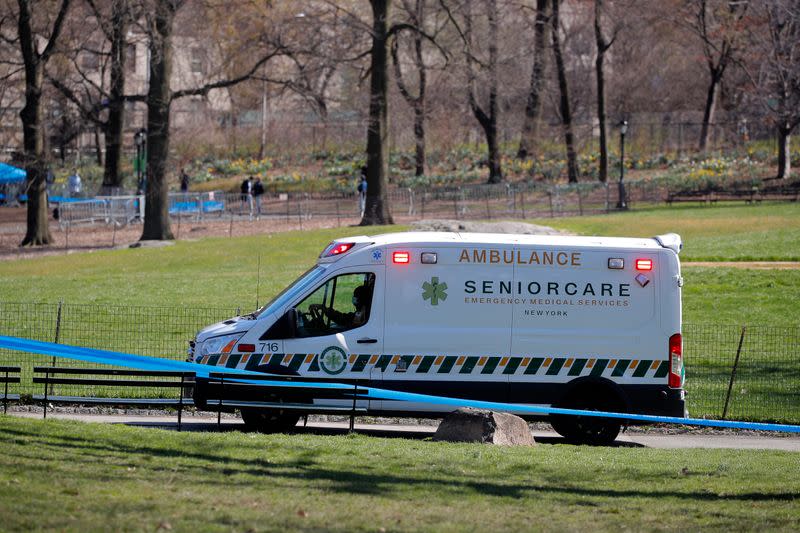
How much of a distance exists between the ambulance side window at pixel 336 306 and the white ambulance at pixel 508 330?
0.10 feet

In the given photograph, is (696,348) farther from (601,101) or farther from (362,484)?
(601,101)

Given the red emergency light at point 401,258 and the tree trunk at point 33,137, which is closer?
the red emergency light at point 401,258

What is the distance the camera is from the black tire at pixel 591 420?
1306 cm

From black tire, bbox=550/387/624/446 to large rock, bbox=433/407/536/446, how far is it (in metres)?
1.17

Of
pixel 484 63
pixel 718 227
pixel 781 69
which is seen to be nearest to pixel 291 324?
pixel 718 227

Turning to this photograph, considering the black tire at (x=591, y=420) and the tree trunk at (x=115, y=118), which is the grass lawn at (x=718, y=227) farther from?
the black tire at (x=591, y=420)

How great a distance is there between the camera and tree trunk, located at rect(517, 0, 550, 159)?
55.7m

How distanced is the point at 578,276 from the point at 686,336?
266 inches

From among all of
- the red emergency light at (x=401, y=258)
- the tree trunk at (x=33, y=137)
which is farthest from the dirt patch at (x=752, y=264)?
the tree trunk at (x=33, y=137)

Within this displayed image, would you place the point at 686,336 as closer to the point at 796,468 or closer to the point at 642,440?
the point at 642,440

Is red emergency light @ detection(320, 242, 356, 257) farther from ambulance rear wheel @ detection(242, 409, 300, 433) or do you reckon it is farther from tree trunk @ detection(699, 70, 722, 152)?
tree trunk @ detection(699, 70, 722, 152)

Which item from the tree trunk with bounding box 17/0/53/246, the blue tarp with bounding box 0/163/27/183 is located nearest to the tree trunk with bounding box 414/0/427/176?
the tree trunk with bounding box 17/0/53/246

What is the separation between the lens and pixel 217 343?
1324 centimetres

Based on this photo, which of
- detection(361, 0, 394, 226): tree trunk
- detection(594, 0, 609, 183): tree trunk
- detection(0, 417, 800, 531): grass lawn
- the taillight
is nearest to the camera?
detection(0, 417, 800, 531): grass lawn
